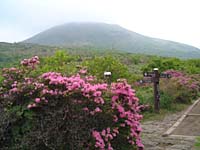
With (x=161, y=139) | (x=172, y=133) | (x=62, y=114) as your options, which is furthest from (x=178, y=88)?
(x=62, y=114)

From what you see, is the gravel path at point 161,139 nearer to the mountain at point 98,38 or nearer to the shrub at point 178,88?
the shrub at point 178,88

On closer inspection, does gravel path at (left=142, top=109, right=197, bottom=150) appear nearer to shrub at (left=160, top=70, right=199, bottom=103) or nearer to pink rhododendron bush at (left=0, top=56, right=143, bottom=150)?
pink rhododendron bush at (left=0, top=56, right=143, bottom=150)

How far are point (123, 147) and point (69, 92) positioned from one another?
1.07 m

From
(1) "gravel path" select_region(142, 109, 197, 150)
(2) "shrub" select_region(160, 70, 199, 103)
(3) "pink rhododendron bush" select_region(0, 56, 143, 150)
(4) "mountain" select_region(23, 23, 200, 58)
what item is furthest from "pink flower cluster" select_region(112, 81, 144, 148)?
(4) "mountain" select_region(23, 23, 200, 58)

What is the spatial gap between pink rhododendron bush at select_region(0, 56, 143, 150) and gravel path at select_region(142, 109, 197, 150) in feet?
5.00

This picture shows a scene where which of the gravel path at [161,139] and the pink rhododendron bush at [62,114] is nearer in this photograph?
the pink rhododendron bush at [62,114]

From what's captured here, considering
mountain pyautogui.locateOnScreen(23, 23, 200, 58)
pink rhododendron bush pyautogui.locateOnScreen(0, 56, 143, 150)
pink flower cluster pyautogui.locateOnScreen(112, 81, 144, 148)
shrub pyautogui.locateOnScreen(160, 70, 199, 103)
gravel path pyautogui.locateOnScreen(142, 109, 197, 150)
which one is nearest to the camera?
pink rhododendron bush pyautogui.locateOnScreen(0, 56, 143, 150)

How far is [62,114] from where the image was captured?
420cm

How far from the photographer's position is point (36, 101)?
4176 mm

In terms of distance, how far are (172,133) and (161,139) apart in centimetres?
56

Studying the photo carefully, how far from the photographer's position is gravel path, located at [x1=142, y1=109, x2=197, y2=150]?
6.24 meters

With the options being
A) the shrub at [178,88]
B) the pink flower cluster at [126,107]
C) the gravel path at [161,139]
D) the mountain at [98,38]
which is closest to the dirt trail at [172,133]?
the gravel path at [161,139]

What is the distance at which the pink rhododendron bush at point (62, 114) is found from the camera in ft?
13.5

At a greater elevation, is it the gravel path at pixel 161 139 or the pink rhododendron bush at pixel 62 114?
the pink rhododendron bush at pixel 62 114
